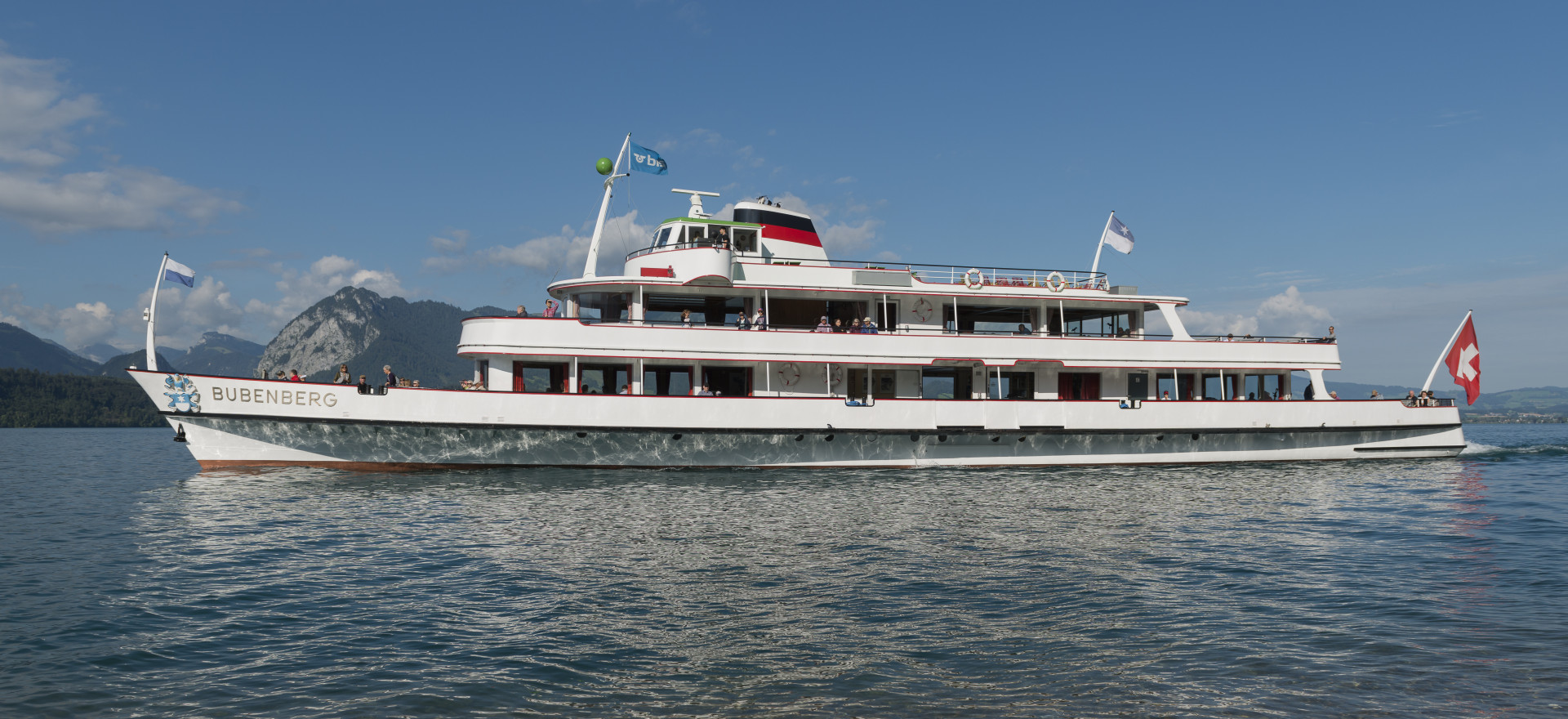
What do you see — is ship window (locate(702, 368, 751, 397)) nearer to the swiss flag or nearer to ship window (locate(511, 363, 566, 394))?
ship window (locate(511, 363, 566, 394))

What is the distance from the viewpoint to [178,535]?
44.7ft

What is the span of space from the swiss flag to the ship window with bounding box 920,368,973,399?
16.7 metres

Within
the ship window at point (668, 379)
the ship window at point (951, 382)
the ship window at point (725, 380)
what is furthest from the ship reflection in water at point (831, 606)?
the ship window at point (951, 382)

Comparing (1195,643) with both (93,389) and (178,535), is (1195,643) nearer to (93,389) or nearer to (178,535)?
(178,535)

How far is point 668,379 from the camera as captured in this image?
24.0 m

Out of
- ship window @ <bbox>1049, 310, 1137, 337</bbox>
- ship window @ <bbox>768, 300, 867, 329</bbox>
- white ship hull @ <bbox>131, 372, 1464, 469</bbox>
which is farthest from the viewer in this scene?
ship window @ <bbox>1049, 310, 1137, 337</bbox>

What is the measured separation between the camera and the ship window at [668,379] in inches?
928

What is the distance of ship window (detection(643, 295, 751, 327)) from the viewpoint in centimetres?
2425

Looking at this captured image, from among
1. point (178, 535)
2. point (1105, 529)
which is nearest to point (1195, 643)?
point (1105, 529)

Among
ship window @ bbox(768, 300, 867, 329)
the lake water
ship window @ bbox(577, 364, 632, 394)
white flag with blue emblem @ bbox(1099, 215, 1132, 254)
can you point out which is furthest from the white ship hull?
white flag with blue emblem @ bbox(1099, 215, 1132, 254)

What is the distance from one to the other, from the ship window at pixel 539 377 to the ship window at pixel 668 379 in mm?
2319

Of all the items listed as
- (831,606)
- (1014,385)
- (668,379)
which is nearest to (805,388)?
(668,379)

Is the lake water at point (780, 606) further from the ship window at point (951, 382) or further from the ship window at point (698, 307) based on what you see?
the ship window at point (698, 307)

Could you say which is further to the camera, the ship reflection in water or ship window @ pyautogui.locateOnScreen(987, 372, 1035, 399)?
ship window @ pyautogui.locateOnScreen(987, 372, 1035, 399)
